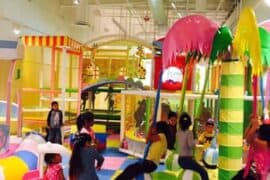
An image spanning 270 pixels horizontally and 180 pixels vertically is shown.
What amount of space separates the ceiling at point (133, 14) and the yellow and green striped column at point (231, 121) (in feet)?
21.1

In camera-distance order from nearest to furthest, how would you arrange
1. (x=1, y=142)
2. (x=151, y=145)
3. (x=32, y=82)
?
(x=151, y=145) → (x=1, y=142) → (x=32, y=82)

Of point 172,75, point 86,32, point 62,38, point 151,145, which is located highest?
point 86,32

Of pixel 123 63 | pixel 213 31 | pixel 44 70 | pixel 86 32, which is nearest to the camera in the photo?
pixel 213 31

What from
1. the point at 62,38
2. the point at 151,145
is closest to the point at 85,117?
the point at 151,145

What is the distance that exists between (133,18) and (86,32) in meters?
2.31

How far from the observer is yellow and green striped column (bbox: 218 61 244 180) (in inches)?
188

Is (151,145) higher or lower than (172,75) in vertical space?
lower

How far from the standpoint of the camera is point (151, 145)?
17.6ft

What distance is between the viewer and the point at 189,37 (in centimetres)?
459

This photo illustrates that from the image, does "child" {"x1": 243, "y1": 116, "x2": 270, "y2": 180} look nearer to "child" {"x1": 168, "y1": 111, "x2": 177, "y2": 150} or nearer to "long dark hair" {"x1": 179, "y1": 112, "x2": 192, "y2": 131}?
"long dark hair" {"x1": 179, "y1": 112, "x2": 192, "y2": 131}

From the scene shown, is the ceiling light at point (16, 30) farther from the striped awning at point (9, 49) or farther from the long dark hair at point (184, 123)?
the long dark hair at point (184, 123)

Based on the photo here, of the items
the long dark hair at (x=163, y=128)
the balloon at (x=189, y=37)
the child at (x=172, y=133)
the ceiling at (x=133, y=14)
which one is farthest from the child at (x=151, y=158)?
the ceiling at (x=133, y=14)

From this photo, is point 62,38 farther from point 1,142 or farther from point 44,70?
point 44,70

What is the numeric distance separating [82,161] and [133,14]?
11.9 metres
